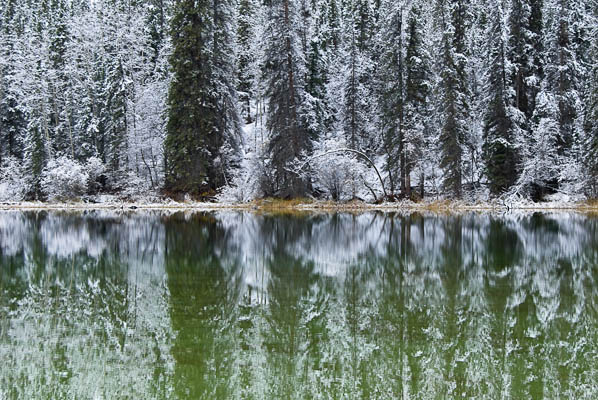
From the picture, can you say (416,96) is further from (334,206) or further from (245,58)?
(245,58)

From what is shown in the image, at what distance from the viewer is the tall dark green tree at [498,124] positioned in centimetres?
3912

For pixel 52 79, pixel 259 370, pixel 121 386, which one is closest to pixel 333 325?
pixel 259 370

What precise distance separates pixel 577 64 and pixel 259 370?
134 ft

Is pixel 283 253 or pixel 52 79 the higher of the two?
pixel 52 79

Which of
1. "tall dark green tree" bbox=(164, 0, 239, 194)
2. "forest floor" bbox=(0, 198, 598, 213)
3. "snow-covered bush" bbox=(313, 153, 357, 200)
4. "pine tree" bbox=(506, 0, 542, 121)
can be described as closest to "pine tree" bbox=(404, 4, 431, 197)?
"forest floor" bbox=(0, 198, 598, 213)

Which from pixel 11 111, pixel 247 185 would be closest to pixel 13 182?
pixel 11 111

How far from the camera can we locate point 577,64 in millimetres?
41125

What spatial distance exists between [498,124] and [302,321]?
111 feet

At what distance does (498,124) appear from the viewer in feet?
130

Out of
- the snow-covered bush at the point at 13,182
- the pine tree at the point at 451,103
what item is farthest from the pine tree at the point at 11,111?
the pine tree at the point at 451,103

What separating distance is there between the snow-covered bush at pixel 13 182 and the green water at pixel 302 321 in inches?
1392

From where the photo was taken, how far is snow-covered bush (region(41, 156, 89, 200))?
151 ft

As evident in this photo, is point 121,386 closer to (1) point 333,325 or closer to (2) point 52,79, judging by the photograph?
(1) point 333,325

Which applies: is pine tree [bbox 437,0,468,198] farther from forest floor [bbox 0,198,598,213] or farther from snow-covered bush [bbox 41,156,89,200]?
snow-covered bush [bbox 41,156,89,200]
